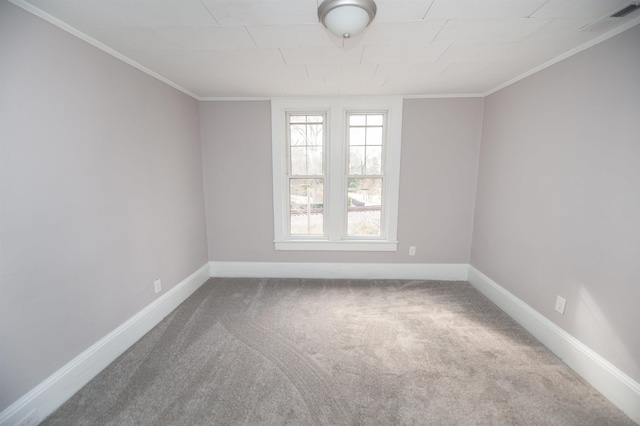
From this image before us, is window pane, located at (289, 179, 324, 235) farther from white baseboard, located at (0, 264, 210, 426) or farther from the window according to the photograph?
white baseboard, located at (0, 264, 210, 426)

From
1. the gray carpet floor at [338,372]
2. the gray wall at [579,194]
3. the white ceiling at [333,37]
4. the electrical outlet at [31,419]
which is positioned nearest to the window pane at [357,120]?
the white ceiling at [333,37]

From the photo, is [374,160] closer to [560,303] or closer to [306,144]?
[306,144]

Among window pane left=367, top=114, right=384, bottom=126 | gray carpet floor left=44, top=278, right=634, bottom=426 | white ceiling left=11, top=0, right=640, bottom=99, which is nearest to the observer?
white ceiling left=11, top=0, right=640, bottom=99

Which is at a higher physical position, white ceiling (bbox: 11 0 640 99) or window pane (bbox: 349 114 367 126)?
white ceiling (bbox: 11 0 640 99)

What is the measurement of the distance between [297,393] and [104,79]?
2581 mm

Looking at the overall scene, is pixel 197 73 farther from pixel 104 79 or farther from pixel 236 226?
pixel 236 226

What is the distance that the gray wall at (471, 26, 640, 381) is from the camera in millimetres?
1569

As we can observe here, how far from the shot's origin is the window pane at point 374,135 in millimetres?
3299

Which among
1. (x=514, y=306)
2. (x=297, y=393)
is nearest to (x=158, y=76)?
(x=297, y=393)

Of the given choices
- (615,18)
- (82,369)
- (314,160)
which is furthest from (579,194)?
(82,369)

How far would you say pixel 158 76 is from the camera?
2.41 meters

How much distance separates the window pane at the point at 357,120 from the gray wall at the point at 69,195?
205cm

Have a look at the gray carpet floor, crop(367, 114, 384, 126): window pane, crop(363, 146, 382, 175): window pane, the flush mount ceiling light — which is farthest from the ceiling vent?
the gray carpet floor

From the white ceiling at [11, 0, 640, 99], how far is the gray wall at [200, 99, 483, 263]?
589mm
